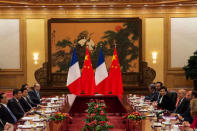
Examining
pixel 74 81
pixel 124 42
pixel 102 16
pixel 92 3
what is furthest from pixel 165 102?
pixel 102 16

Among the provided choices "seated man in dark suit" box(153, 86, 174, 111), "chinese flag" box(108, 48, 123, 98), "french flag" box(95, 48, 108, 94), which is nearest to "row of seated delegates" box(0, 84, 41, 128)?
"french flag" box(95, 48, 108, 94)

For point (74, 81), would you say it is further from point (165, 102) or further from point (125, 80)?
point (125, 80)

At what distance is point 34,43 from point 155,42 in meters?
5.34

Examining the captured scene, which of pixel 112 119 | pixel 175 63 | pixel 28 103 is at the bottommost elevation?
pixel 112 119

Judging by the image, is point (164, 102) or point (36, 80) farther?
point (36, 80)

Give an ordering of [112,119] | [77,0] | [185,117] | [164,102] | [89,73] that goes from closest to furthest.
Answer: [185,117]
[164,102]
[112,119]
[89,73]
[77,0]

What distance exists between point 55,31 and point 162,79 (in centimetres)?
515

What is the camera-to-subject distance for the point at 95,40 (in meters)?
14.6

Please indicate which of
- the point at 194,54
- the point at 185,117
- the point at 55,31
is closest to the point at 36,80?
the point at 55,31

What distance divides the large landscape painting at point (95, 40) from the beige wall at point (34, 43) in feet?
1.55

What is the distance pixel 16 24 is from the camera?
1474 centimetres

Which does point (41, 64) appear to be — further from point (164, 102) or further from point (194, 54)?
point (164, 102)

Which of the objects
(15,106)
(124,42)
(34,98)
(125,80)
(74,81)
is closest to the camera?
(15,106)

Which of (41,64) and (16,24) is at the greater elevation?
(16,24)
